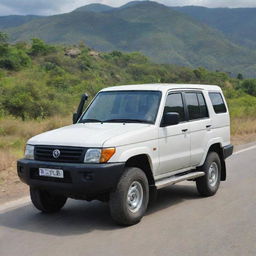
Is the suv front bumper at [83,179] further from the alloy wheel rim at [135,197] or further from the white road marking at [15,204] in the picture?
the white road marking at [15,204]

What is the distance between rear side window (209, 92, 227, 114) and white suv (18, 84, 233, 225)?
1.2 inches

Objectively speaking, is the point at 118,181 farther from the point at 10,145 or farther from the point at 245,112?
the point at 245,112

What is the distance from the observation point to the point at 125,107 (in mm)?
7809

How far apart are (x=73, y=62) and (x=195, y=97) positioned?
61542 millimetres

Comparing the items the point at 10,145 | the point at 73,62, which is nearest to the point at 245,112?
the point at 10,145

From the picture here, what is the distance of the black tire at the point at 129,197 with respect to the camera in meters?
6.54

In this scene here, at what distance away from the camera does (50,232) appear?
648 centimetres

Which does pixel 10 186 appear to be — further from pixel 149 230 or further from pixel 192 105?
pixel 149 230

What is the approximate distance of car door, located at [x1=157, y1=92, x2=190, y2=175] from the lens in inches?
294

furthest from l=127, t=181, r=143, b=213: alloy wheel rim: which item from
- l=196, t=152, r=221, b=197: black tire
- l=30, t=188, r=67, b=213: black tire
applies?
l=196, t=152, r=221, b=197: black tire

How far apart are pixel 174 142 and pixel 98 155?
167 cm

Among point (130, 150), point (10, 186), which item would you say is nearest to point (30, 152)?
point (130, 150)

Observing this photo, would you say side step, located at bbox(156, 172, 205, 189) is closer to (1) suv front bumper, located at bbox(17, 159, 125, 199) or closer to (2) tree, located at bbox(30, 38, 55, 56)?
(1) suv front bumper, located at bbox(17, 159, 125, 199)

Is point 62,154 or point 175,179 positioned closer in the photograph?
point 62,154
